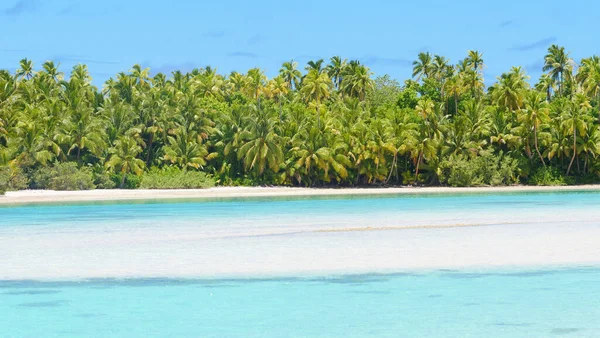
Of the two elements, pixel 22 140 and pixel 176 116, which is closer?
pixel 22 140

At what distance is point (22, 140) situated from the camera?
58906 millimetres

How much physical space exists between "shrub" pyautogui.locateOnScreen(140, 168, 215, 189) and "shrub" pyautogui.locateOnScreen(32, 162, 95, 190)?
4778 mm

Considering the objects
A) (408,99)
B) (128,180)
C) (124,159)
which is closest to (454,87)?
(408,99)

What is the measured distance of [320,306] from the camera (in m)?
13.5

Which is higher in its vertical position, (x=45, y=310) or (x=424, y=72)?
(x=424, y=72)

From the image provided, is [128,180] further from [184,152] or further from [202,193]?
[202,193]

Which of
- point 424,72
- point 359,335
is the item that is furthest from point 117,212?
point 424,72

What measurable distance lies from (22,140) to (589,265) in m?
48.6

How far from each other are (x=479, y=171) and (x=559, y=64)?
29720 mm

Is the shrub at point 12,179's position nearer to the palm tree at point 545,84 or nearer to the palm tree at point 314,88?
the palm tree at point 314,88

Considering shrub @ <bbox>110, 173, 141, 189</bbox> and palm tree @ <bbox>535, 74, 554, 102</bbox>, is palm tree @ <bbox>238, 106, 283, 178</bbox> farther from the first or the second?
palm tree @ <bbox>535, 74, 554, 102</bbox>

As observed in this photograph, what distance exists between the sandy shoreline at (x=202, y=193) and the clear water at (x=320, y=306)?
3619cm

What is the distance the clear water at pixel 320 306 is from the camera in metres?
11.9

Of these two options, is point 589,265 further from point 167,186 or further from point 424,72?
point 424,72
